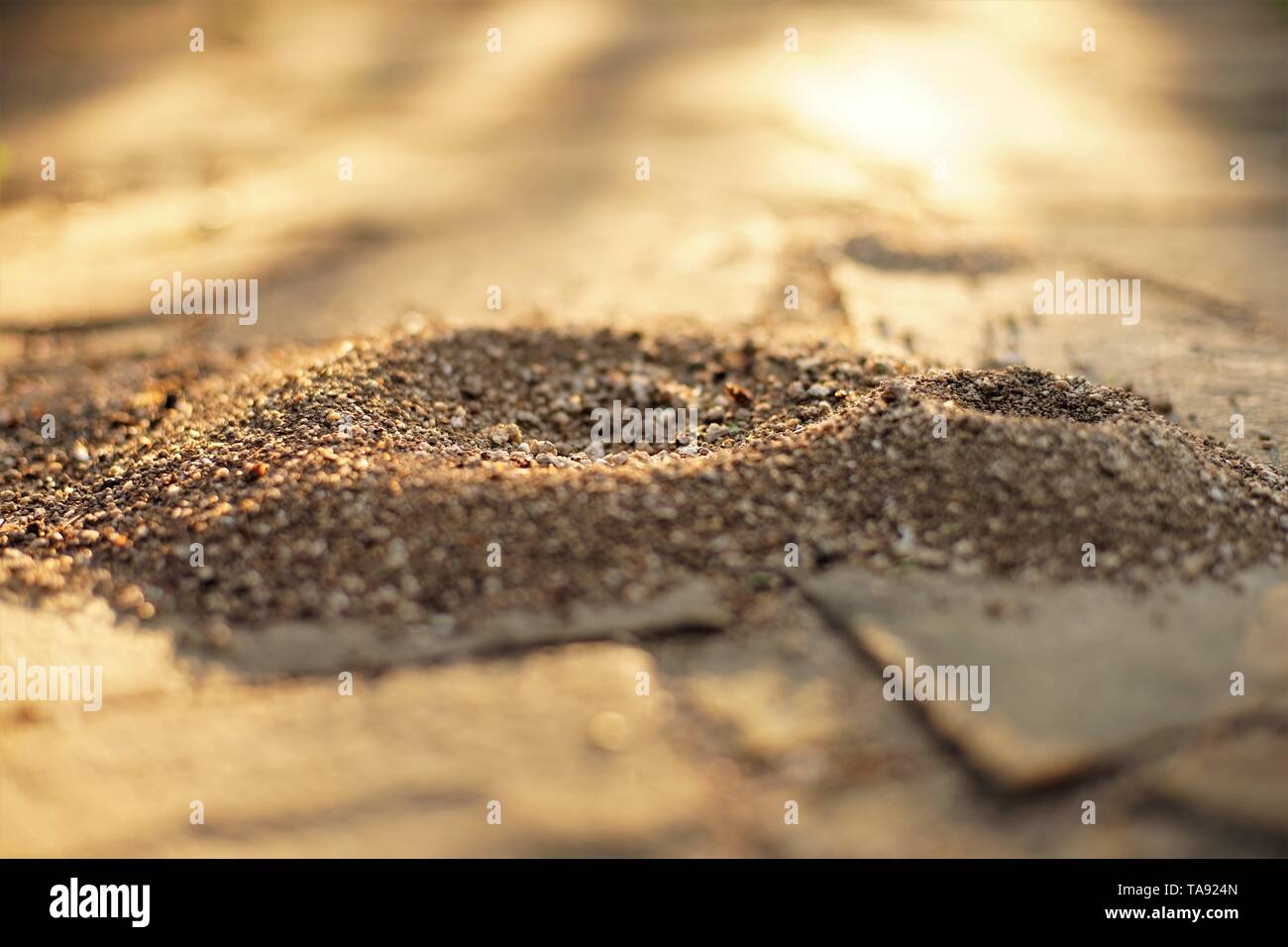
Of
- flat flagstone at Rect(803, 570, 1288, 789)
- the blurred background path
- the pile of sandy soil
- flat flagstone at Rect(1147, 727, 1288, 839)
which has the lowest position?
flat flagstone at Rect(1147, 727, 1288, 839)

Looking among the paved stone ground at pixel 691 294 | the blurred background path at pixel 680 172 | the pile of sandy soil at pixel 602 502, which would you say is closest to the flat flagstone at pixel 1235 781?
the paved stone ground at pixel 691 294

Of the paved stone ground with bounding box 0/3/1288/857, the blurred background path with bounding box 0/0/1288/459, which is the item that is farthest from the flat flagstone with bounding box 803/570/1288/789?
the blurred background path with bounding box 0/0/1288/459

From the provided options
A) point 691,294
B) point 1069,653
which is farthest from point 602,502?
point 691,294

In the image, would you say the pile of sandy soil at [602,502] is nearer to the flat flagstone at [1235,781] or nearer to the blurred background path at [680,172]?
the flat flagstone at [1235,781]

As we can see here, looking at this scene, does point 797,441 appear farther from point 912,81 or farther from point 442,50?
point 442,50

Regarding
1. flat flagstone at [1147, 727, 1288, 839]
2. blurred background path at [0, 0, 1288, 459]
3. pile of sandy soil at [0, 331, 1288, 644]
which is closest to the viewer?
flat flagstone at [1147, 727, 1288, 839]

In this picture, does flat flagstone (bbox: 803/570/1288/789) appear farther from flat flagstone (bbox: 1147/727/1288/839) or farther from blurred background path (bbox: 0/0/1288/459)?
blurred background path (bbox: 0/0/1288/459)

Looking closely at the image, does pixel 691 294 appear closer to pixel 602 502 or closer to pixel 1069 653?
pixel 602 502
